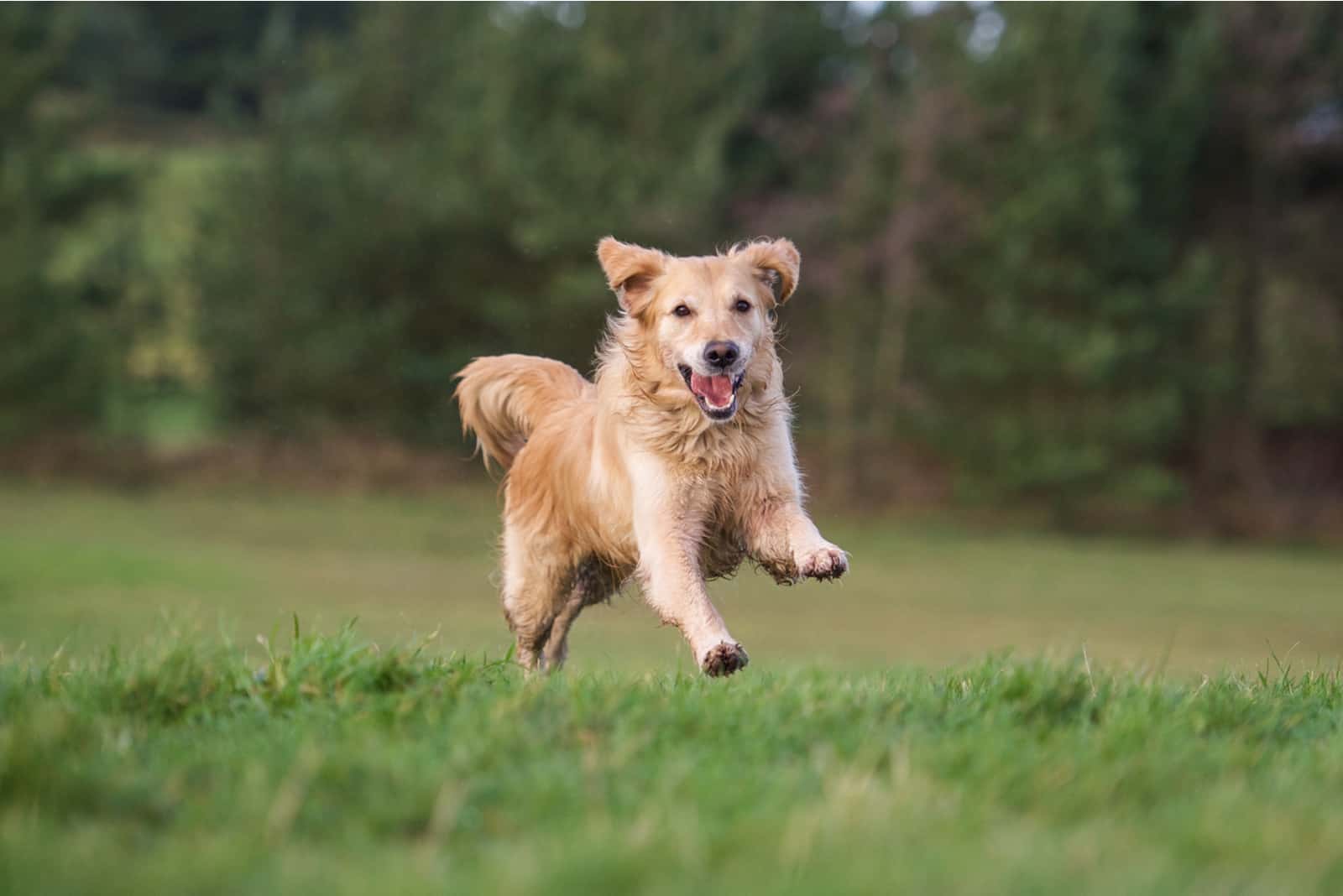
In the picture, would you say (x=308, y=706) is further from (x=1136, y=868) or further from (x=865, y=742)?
(x=1136, y=868)

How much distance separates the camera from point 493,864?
2826 millimetres

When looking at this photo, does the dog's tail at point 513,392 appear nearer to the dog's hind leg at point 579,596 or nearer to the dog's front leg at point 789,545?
the dog's hind leg at point 579,596

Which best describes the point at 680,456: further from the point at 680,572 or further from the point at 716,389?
the point at 680,572

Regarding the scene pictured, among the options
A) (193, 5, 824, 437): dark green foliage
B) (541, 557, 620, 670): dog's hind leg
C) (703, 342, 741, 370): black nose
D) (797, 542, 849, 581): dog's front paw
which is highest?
(193, 5, 824, 437): dark green foliage

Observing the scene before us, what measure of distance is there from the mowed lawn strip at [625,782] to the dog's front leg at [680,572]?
731 millimetres

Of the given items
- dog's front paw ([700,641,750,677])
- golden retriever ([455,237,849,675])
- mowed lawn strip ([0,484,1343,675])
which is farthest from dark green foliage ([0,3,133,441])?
dog's front paw ([700,641,750,677])

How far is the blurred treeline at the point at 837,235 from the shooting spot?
29969 mm

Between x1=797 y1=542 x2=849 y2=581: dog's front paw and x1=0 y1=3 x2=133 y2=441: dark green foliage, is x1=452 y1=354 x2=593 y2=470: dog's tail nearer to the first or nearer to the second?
x1=797 y1=542 x2=849 y2=581: dog's front paw

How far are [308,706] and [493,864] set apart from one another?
1422 millimetres

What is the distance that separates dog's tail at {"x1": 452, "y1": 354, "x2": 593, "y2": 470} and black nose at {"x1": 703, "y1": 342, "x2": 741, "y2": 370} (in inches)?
59.9

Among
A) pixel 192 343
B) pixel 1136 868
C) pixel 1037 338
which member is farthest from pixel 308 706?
pixel 192 343

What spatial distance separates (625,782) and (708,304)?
3214mm

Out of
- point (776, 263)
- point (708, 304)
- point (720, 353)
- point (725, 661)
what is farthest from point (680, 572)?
point (776, 263)

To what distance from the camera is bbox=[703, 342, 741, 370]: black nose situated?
6070mm
